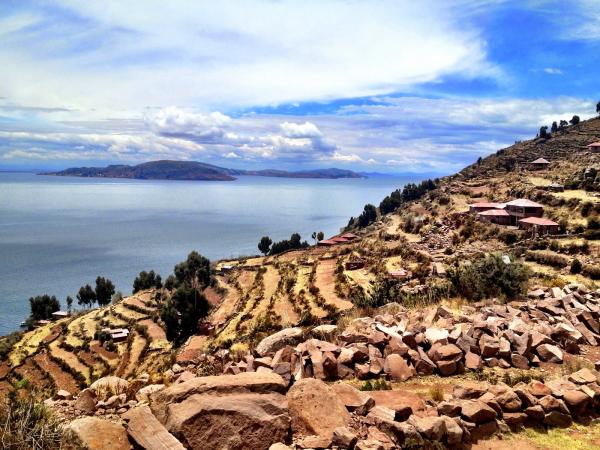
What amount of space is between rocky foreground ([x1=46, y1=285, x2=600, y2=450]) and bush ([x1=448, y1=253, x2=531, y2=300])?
11.4 feet

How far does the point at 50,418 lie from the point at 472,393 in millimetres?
6371

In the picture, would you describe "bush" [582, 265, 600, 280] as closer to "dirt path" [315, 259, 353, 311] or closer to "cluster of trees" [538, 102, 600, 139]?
"dirt path" [315, 259, 353, 311]

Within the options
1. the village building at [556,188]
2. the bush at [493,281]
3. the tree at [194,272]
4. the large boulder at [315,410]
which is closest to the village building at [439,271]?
the bush at [493,281]

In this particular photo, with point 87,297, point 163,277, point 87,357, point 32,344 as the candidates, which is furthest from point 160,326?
point 163,277

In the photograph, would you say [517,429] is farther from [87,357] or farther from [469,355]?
[87,357]

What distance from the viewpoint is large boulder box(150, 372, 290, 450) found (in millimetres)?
5957

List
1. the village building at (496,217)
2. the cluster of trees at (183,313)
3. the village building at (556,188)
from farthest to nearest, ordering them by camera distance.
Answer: the village building at (556,188)
the village building at (496,217)
the cluster of trees at (183,313)

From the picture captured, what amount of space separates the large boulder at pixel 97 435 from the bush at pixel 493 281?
12.1 m

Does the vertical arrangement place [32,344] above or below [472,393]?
below

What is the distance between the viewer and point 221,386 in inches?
262

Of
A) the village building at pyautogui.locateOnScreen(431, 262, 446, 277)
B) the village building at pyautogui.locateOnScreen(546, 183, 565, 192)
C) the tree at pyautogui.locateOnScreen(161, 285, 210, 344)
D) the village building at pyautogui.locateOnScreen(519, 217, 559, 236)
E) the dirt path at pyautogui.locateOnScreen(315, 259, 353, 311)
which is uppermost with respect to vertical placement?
the village building at pyautogui.locateOnScreen(546, 183, 565, 192)

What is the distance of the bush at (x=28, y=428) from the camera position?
5.21m

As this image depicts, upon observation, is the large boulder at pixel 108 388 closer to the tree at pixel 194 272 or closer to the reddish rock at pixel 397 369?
the reddish rock at pixel 397 369

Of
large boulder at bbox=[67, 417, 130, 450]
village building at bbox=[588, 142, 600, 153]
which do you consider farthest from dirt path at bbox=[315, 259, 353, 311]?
village building at bbox=[588, 142, 600, 153]
